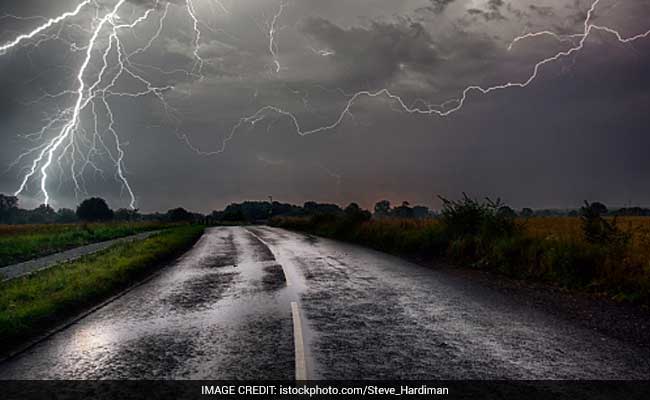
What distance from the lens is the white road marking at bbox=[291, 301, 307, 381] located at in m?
4.98

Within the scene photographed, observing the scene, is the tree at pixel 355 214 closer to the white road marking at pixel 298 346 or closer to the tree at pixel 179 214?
the white road marking at pixel 298 346

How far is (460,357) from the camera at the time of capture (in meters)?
5.59

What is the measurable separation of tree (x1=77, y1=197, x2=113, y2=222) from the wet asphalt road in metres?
114

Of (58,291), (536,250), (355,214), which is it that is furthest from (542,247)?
(355,214)

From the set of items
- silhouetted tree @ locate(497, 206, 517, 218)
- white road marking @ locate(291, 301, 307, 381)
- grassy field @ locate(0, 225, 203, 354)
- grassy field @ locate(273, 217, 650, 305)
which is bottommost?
grassy field @ locate(0, 225, 203, 354)

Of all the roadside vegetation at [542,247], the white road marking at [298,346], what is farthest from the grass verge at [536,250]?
the white road marking at [298,346]

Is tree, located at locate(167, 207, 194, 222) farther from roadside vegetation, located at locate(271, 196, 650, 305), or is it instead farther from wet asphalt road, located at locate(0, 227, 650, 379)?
wet asphalt road, located at locate(0, 227, 650, 379)

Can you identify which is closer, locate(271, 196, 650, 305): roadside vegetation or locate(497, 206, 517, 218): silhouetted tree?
locate(271, 196, 650, 305): roadside vegetation

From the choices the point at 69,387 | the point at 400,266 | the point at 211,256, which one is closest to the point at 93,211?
the point at 211,256

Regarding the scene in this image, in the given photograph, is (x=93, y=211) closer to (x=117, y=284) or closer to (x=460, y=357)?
(x=117, y=284)

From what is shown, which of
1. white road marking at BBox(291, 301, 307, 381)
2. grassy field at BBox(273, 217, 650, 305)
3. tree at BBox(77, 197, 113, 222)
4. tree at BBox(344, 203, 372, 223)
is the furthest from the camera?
tree at BBox(77, 197, 113, 222)

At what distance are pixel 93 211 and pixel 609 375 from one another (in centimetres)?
12347

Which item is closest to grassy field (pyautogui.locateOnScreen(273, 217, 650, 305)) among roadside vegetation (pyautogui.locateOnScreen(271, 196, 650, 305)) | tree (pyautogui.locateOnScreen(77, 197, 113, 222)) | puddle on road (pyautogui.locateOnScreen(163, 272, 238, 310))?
roadside vegetation (pyautogui.locateOnScreen(271, 196, 650, 305))
